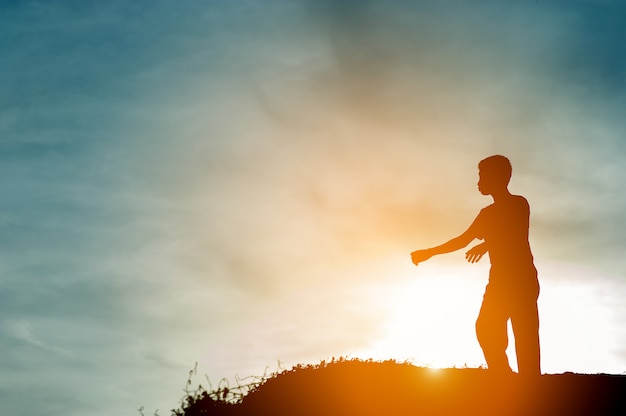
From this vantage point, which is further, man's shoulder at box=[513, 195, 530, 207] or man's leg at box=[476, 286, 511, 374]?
man's shoulder at box=[513, 195, 530, 207]

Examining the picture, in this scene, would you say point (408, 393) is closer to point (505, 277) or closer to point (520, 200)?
point (505, 277)

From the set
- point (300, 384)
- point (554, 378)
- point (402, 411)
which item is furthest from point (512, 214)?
point (300, 384)

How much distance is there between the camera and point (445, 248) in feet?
35.2

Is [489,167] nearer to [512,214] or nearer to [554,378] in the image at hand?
[512,214]

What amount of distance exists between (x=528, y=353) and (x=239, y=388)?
19.3 feet

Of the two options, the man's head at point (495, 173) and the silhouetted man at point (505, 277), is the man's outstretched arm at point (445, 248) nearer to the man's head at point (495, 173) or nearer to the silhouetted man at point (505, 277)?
the silhouetted man at point (505, 277)

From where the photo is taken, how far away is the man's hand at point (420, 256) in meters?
10.9

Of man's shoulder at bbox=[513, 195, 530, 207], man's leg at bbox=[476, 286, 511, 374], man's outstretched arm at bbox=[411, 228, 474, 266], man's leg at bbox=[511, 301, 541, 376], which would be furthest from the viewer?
man's outstretched arm at bbox=[411, 228, 474, 266]

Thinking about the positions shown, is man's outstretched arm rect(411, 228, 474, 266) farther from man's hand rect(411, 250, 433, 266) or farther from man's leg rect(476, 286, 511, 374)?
man's leg rect(476, 286, 511, 374)

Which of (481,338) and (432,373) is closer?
(481,338)

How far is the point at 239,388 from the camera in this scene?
43.8ft

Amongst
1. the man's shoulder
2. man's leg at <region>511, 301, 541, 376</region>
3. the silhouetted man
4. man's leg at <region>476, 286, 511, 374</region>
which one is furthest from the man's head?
man's leg at <region>511, 301, 541, 376</region>

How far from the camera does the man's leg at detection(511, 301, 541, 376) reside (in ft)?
31.7

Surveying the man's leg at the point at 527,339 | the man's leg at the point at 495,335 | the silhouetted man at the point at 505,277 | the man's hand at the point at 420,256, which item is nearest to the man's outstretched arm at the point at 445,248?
the man's hand at the point at 420,256
